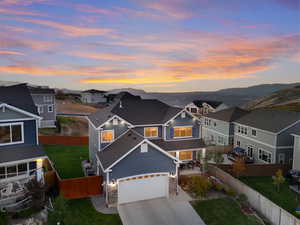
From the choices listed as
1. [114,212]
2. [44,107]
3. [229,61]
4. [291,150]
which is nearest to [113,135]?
[114,212]

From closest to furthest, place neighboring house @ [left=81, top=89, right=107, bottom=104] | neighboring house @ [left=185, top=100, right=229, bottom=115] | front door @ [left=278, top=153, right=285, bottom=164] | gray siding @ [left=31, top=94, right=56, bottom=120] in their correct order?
front door @ [left=278, top=153, right=285, bottom=164], gray siding @ [left=31, top=94, right=56, bottom=120], neighboring house @ [left=185, top=100, right=229, bottom=115], neighboring house @ [left=81, top=89, right=107, bottom=104]

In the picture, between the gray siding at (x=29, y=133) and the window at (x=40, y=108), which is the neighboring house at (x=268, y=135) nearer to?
the gray siding at (x=29, y=133)

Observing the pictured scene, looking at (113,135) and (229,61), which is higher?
(229,61)

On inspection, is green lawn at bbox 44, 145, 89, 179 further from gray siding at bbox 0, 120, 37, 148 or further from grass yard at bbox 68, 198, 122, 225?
grass yard at bbox 68, 198, 122, 225

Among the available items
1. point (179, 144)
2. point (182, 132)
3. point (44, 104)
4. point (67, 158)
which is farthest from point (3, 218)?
point (44, 104)

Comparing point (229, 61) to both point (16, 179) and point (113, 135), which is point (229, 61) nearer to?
point (113, 135)

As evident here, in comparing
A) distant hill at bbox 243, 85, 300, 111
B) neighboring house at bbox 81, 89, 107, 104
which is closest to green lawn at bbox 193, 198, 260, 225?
distant hill at bbox 243, 85, 300, 111
